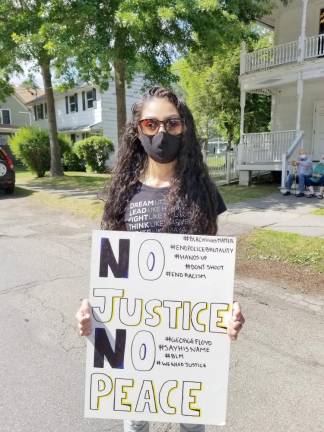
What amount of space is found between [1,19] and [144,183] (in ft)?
51.9

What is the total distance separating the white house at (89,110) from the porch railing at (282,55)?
11989mm

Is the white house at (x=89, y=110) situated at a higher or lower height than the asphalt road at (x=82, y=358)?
higher

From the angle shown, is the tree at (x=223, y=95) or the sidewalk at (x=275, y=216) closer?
the sidewalk at (x=275, y=216)

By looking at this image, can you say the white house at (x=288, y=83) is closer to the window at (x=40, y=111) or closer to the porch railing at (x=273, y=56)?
the porch railing at (x=273, y=56)

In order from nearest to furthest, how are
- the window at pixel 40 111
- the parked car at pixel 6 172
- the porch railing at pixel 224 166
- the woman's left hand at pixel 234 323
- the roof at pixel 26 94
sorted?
the woman's left hand at pixel 234 323 → the parked car at pixel 6 172 → the porch railing at pixel 224 166 → the window at pixel 40 111 → the roof at pixel 26 94

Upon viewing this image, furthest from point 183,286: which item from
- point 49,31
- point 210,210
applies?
point 49,31

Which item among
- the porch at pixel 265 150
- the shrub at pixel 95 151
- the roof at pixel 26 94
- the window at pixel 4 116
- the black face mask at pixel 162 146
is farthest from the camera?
the roof at pixel 26 94

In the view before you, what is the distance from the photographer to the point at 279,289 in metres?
4.96

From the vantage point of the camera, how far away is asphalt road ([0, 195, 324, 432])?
2693mm

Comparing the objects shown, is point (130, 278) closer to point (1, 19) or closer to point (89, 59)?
point (89, 59)

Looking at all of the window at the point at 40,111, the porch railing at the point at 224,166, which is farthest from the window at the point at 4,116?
the porch railing at the point at 224,166

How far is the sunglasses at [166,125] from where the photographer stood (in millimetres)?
1979

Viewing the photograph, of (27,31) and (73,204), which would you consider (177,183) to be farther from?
(27,31)

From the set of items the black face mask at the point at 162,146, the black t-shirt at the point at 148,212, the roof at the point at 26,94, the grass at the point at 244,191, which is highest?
the roof at the point at 26,94
